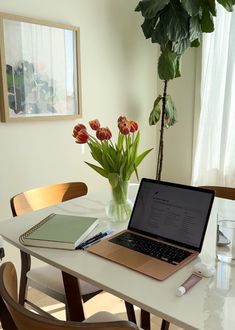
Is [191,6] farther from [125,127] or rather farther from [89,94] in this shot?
[125,127]

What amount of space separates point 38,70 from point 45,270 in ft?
4.19

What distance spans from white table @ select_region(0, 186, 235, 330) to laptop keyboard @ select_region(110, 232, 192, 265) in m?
0.05

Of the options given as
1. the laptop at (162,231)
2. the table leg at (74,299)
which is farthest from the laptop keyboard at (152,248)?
the table leg at (74,299)

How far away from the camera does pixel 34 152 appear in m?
2.33

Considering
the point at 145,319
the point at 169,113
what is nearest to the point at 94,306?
the point at 145,319

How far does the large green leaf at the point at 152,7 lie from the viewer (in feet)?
7.20

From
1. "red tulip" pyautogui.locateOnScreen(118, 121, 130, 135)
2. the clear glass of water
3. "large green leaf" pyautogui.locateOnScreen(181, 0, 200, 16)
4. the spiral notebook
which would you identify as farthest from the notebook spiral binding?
"large green leaf" pyautogui.locateOnScreen(181, 0, 200, 16)

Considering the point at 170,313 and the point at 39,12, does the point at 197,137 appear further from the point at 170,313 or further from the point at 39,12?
the point at 170,313

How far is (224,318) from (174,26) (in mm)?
1891

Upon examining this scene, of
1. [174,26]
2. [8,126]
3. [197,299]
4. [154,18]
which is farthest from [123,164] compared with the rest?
[154,18]

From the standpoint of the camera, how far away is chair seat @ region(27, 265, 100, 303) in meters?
1.51

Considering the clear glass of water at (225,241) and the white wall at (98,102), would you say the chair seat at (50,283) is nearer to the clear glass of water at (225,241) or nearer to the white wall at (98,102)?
the clear glass of water at (225,241)

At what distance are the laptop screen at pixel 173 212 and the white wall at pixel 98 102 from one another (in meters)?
1.16

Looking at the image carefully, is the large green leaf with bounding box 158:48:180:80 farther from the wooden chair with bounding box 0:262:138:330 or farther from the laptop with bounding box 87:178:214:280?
the wooden chair with bounding box 0:262:138:330
